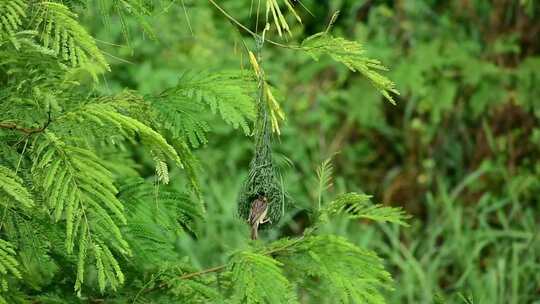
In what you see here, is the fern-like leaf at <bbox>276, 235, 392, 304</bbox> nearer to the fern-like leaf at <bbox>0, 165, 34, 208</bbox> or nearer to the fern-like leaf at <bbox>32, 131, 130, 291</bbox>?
the fern-like leaf at <bbox>32, 131, 130, 291</bbox>

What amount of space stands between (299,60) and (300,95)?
0.74ft

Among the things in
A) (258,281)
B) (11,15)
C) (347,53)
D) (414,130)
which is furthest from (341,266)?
(414,130)

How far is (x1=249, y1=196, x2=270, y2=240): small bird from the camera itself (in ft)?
6.75

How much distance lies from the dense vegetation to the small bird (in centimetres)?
2

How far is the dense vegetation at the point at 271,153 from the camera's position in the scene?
1.82 m

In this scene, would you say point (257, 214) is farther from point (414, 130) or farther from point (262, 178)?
point (414, 130)

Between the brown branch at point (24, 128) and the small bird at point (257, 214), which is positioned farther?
the small bird at point (257, 214)

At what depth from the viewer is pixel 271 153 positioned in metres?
2.01

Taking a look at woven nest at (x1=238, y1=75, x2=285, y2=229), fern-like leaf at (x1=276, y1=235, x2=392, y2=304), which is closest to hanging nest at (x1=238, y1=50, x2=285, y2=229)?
woven nest at (x1=238, y1=75, x2=285, y2=229)

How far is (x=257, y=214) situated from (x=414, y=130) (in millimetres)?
3824

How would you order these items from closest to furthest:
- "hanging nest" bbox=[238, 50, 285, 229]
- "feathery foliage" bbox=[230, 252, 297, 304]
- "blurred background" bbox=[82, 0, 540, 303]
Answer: "feathery foliage" bbox=[230, 252, 297, 304], "hanging nest" bbox=[238, 50, 285, 229], "blurred background" bbox=[82, 0, 540, 303]

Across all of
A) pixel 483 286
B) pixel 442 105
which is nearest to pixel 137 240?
pixel 483 286

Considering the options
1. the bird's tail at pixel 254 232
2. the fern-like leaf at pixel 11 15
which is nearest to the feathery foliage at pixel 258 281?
the bird's tail at pixel 254 232

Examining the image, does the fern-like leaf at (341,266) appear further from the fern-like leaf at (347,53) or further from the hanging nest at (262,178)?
the fern-like leaf at (347,53)
